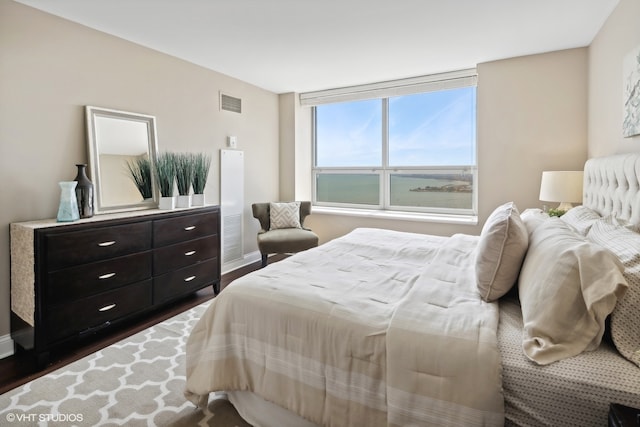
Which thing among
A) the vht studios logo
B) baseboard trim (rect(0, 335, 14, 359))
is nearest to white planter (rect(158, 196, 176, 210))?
baseboard trim (rect(0, 335, 14, 359))

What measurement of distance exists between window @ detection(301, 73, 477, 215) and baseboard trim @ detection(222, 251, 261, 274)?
133cm

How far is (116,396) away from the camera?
1880mm

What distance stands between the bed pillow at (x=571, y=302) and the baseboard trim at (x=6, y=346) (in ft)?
10.3

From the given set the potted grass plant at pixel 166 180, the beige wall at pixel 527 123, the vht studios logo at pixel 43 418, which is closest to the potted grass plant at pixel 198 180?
the potted grass plant at pixel 166 180

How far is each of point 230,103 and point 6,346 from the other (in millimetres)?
3129

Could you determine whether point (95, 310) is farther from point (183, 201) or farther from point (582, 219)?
point (582, 219)

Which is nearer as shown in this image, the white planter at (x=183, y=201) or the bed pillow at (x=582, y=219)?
the bed pillow at (x=582, y=219)

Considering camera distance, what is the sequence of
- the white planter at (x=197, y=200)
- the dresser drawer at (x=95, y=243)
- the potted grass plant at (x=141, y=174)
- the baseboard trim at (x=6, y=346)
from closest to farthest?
the dresser drawer at (x=95, y=243)
the baseboard trim at (x=6, y=346)
the potted grass plant at (x=141, y=174)
the white planter at (x=197, y=200)

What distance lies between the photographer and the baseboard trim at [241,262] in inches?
167

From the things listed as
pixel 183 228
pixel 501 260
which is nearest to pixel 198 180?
pixel 183 228

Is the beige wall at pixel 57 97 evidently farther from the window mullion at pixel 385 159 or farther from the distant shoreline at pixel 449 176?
the distant shoreline at pixel 449 176

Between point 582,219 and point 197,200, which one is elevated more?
point 197,200

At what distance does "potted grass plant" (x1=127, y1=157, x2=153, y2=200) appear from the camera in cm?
308

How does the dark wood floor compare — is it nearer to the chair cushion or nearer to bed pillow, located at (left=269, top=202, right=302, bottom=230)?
the chair cushion
